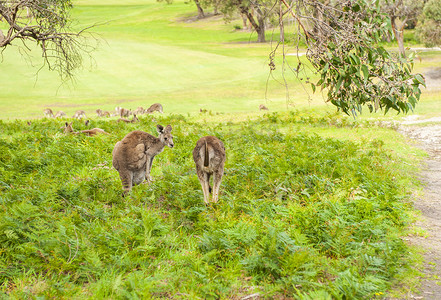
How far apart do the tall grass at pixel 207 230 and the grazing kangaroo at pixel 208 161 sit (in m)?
0.25

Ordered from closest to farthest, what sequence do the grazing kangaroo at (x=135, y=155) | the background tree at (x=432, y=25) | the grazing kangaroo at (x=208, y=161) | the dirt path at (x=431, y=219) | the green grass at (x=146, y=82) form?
the dirt path at (x=431, y=219) < the grazing kangaroo at (x=208, y=161) < the grazing kangaroo at (x=135, y=155) < the green grass at (x=146, y=82) < the background tree at (x=432, y=25)

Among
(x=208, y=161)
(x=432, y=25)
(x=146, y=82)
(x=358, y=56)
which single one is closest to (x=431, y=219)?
(x=358, y=56)

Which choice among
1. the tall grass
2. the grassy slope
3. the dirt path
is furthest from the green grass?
the dirt path

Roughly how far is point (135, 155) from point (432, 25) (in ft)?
141

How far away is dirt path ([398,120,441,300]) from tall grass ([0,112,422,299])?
0.95ft

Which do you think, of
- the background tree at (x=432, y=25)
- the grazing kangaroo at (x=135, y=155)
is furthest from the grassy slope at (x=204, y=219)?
the background tree at (x=432, y=25)

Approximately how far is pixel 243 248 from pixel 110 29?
73.8 metres

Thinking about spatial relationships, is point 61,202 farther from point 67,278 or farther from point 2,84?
point 2,84

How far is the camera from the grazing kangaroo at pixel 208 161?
24.0ft

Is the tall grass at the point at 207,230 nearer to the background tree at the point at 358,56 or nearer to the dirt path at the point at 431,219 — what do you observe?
the dirt path at the point at 431,219

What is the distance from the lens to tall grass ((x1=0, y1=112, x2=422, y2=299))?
16.1 feet

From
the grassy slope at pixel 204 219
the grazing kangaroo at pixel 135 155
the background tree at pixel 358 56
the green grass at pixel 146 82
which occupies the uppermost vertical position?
the background tree at pixel 358 56

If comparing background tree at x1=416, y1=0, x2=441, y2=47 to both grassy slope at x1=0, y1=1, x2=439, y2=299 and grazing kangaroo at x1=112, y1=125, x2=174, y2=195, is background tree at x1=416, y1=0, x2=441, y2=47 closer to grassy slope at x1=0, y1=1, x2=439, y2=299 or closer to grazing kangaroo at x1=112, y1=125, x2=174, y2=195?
grassy slope at x1=0, y1=1, x2=439, y2=299

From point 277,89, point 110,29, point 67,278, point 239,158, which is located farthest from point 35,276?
point 110,29
